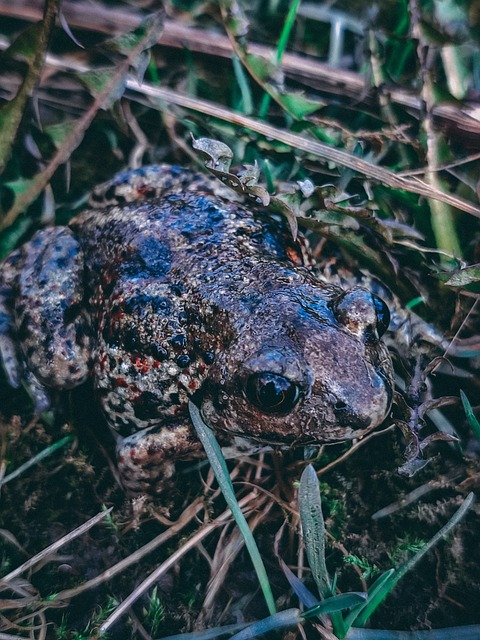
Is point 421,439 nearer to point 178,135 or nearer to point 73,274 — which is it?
point 73,274

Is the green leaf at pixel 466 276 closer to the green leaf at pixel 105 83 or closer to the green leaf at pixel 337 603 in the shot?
the green leaf at pixel 337 603

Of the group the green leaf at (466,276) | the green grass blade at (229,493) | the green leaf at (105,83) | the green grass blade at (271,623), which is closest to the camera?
the green grass blade at (271,623)

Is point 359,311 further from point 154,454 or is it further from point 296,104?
point 296,104

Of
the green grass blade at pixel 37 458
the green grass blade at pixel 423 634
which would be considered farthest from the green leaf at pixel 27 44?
the green grass blade at pixel 423 634

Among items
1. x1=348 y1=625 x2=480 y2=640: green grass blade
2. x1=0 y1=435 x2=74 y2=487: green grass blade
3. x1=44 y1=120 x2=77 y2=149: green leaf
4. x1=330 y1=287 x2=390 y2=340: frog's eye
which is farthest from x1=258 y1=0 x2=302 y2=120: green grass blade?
x1=348 y1=625 x2=480 y2=640: green grass blade

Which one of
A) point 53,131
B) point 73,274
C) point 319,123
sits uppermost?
point 319,123

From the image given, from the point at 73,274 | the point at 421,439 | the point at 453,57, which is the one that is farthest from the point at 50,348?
the point at 453,57

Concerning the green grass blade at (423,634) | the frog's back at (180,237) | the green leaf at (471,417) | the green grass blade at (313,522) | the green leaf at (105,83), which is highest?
the green leaf at (105,83)

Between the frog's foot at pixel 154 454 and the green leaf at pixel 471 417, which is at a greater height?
the green leaf at pixel 471 417
